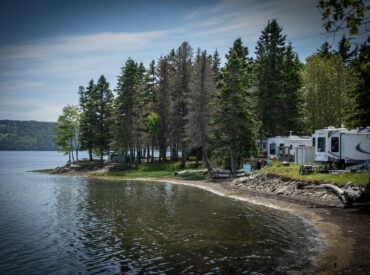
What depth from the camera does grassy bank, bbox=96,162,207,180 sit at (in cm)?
4112

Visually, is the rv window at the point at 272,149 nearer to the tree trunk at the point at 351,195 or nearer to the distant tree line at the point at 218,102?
the distant tree line at the point at 218,102

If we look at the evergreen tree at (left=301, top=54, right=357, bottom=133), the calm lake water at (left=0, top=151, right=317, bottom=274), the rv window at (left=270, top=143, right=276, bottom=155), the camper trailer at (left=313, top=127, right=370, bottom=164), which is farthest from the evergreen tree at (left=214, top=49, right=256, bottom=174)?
the calm lake water at (left=0, top=151, right=317, bottom=274)

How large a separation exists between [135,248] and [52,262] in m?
3.23

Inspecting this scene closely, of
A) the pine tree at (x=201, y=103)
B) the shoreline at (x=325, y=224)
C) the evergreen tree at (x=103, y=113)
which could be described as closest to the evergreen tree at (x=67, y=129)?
the evergreen tree at (x=103, y=113)

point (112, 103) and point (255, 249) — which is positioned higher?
point (112, 103)

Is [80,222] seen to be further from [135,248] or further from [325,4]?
[325,4]

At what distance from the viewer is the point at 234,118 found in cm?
3528

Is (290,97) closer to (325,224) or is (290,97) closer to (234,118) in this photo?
(234,118)

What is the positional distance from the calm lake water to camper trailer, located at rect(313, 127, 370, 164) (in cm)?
967

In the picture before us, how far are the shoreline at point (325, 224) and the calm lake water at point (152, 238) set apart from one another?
1.87 ft

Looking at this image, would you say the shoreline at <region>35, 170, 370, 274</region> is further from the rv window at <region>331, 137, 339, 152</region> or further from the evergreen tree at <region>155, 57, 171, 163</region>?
the evergreen tree at <region>155, 57, 171, 163</region>

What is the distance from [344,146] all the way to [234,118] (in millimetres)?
13979

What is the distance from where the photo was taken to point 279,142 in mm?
36750

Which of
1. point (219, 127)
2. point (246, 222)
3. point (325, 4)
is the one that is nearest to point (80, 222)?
point (246, 222)
